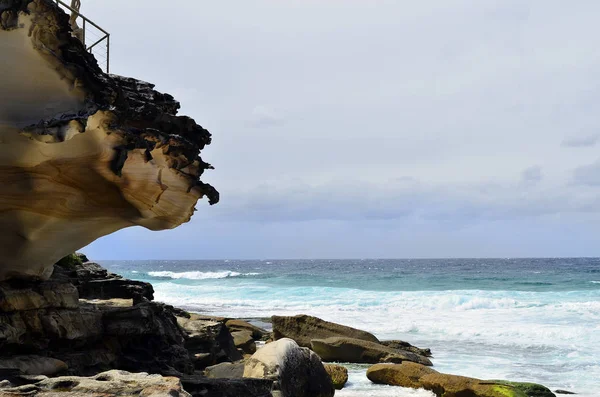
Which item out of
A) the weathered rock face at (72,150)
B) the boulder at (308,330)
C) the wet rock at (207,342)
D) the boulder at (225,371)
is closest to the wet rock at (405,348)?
the boulder at (308,330)

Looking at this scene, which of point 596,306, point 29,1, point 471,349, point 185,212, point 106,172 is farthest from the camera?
point 596,306

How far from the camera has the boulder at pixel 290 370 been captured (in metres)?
6.51

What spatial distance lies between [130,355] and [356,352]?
6.06m

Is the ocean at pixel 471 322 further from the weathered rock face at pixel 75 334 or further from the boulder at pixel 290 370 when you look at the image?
the weathered rock face at pixel 75 334

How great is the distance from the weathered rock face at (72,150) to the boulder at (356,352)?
6014 mm

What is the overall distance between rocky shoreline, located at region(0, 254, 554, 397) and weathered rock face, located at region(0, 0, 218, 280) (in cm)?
61

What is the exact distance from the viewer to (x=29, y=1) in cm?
477

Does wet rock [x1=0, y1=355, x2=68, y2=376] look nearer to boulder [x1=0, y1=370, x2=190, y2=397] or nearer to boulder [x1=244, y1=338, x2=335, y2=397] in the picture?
boulder [x1=0, y1=370, x2=190, y2=397]

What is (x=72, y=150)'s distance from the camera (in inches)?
218

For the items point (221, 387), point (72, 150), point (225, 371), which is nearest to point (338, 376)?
point (225, 371)

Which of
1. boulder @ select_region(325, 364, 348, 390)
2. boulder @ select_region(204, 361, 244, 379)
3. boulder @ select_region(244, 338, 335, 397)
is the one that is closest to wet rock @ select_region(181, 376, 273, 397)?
boulder @ select_region(244, 338, 335, 397)

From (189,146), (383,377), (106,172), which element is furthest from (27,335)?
(383,377)

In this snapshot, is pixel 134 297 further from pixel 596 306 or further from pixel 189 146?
pixel 596 306

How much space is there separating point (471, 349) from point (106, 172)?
10.6 meters
